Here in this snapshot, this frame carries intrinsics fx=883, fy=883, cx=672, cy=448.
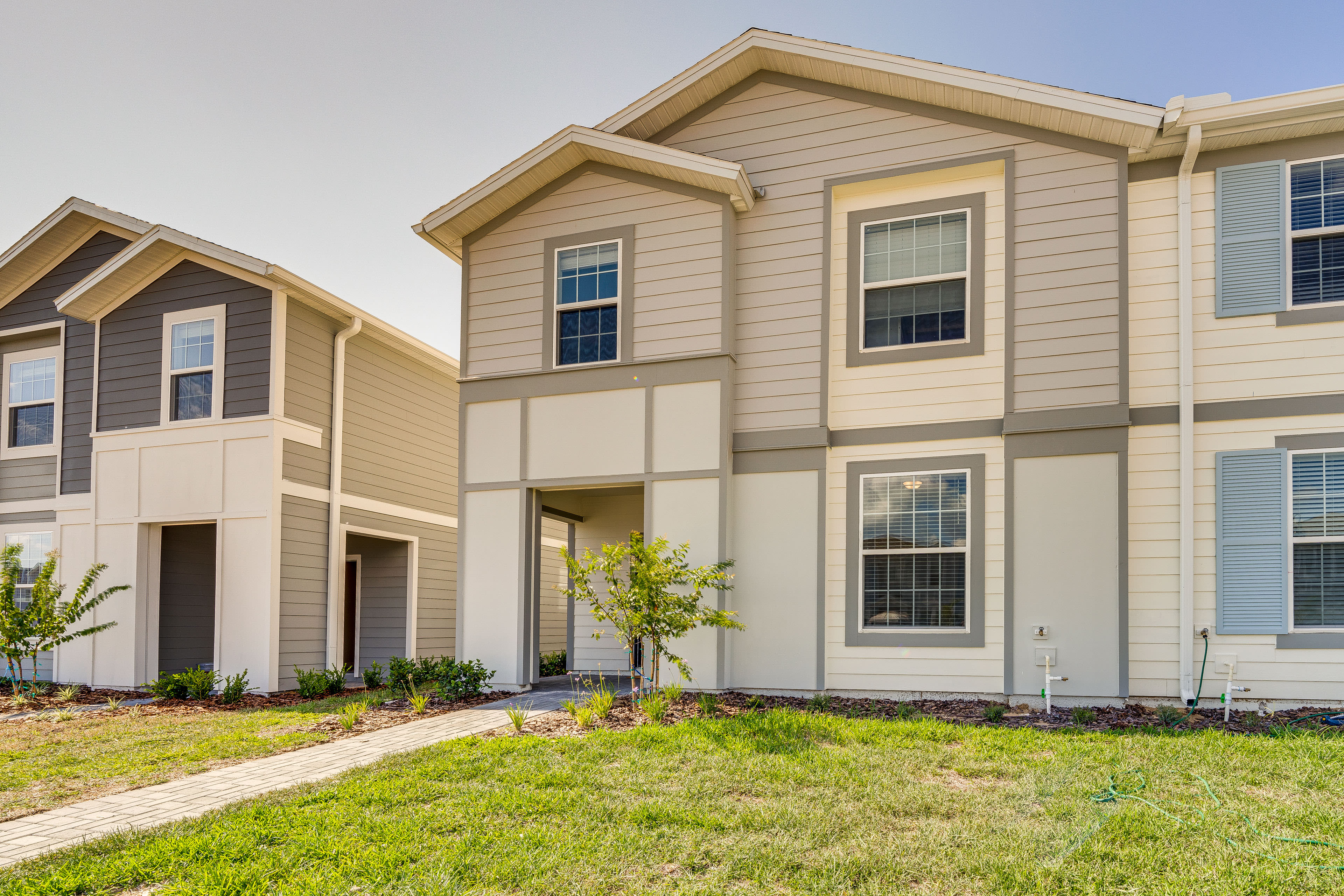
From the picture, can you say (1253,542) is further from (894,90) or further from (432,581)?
(432,581)

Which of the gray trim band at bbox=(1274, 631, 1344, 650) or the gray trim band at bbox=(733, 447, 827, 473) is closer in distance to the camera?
the gray trim band at bbox=(1274, 631, 1344, 650)

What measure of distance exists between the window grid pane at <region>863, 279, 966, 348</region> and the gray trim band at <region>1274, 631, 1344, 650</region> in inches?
161

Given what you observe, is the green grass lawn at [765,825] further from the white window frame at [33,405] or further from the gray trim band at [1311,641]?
the white window frame at [33,405]

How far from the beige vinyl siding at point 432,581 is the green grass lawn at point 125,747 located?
4295 mm

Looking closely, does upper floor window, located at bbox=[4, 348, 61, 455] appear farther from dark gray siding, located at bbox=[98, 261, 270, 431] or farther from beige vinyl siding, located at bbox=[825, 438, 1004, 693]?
beige vinyl siding, located at bbox=[825, 438, 1004, 693]

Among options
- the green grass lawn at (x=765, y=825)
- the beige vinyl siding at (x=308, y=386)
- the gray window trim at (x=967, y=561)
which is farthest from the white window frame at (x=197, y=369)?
the gray window trim at (x=967, y=561)

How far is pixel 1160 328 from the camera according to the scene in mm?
8758

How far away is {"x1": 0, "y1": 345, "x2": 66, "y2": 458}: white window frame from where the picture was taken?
14047 millimetres

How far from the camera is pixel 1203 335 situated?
8672 mm

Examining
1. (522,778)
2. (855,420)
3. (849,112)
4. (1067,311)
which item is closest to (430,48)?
(849,112)

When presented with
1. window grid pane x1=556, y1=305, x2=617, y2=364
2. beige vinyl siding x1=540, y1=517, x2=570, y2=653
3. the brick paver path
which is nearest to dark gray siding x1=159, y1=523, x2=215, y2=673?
beige vinyl siding x1=540, y1=517, x2=570, y2=653

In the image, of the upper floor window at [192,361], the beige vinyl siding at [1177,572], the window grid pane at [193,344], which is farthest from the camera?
the window grid pane at [193,344]

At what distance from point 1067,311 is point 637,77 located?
21.3ft

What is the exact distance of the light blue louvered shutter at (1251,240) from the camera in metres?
8.55
